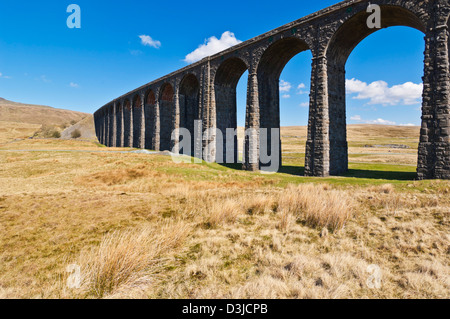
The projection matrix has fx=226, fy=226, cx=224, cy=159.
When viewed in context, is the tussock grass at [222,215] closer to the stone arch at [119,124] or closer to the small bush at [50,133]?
the stone arch at [119,124]

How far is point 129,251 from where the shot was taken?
410cm

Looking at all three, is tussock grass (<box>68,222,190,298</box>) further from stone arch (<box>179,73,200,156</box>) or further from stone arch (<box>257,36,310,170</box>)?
stone arch (<box>179,73,200,156</box>)

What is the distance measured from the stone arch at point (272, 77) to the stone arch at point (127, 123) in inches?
1169

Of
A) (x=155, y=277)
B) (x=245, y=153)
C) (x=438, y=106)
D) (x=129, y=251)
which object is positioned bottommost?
(x=155, y=277)

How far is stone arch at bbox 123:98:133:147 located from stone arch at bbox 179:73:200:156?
1592 centimetres

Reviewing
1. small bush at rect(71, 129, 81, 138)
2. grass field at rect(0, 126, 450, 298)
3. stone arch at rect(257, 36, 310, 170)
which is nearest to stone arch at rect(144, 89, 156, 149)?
stone arch at rect(257, 36, 310, 170)

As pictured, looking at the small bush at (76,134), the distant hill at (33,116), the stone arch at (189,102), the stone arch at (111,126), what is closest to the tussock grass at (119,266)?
the stone arch at (189,102)

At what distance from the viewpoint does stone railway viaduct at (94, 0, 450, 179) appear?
11758 millimetres

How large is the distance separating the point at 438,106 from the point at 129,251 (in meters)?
15.5

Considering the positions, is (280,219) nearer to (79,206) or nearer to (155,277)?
(155,277)

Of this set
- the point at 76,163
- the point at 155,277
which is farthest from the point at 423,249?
the point at 76,163

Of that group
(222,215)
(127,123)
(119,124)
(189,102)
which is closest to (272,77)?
(189,102)

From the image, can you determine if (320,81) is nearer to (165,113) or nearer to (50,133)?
(165,113)
